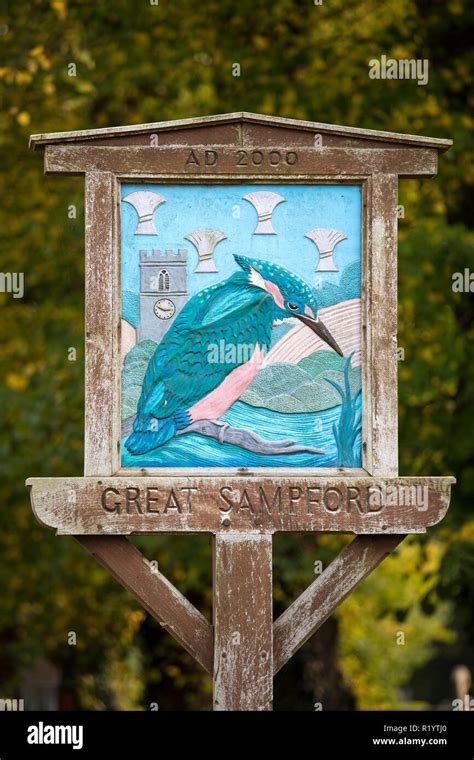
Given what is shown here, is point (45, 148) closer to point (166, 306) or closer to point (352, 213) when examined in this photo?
point (166, 306)

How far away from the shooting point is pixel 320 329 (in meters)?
5.62

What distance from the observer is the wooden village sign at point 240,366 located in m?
5.46

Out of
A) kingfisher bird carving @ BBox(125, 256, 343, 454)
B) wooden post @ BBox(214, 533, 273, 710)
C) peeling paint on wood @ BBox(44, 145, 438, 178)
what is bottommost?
wooden post @ BBox(214, 533, 273, 710)

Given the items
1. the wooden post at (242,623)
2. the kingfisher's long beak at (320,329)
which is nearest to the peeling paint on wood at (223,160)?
the kingfisher's long beak at (320,329)

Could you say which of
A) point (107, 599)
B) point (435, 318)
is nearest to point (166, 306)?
point (435, 318)

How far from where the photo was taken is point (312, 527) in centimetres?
546

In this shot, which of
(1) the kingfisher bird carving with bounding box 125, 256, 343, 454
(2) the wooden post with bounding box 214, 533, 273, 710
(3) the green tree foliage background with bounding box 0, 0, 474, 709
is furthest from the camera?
(3) the green tree foliage background with bounding box 0, 0, 474, 709

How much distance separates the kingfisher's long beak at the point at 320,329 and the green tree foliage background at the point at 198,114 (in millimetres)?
4351

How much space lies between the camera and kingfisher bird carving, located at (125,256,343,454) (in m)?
5.55

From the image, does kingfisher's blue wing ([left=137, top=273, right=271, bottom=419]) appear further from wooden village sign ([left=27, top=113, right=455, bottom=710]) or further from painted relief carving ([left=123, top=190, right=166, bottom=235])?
painted relief carving ([left=123, top=190, right=166, bottom=235])

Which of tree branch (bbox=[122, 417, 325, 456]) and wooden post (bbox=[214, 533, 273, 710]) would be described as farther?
tree branch (bbox=[122, 417, 325, 456])

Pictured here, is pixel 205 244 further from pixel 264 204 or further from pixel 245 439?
pixel 245 439

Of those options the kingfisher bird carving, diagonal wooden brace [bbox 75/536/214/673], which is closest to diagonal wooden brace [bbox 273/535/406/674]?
diagonal wooden brace [bbox 75/536/214/673]

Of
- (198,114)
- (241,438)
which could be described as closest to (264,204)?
(241,438)
